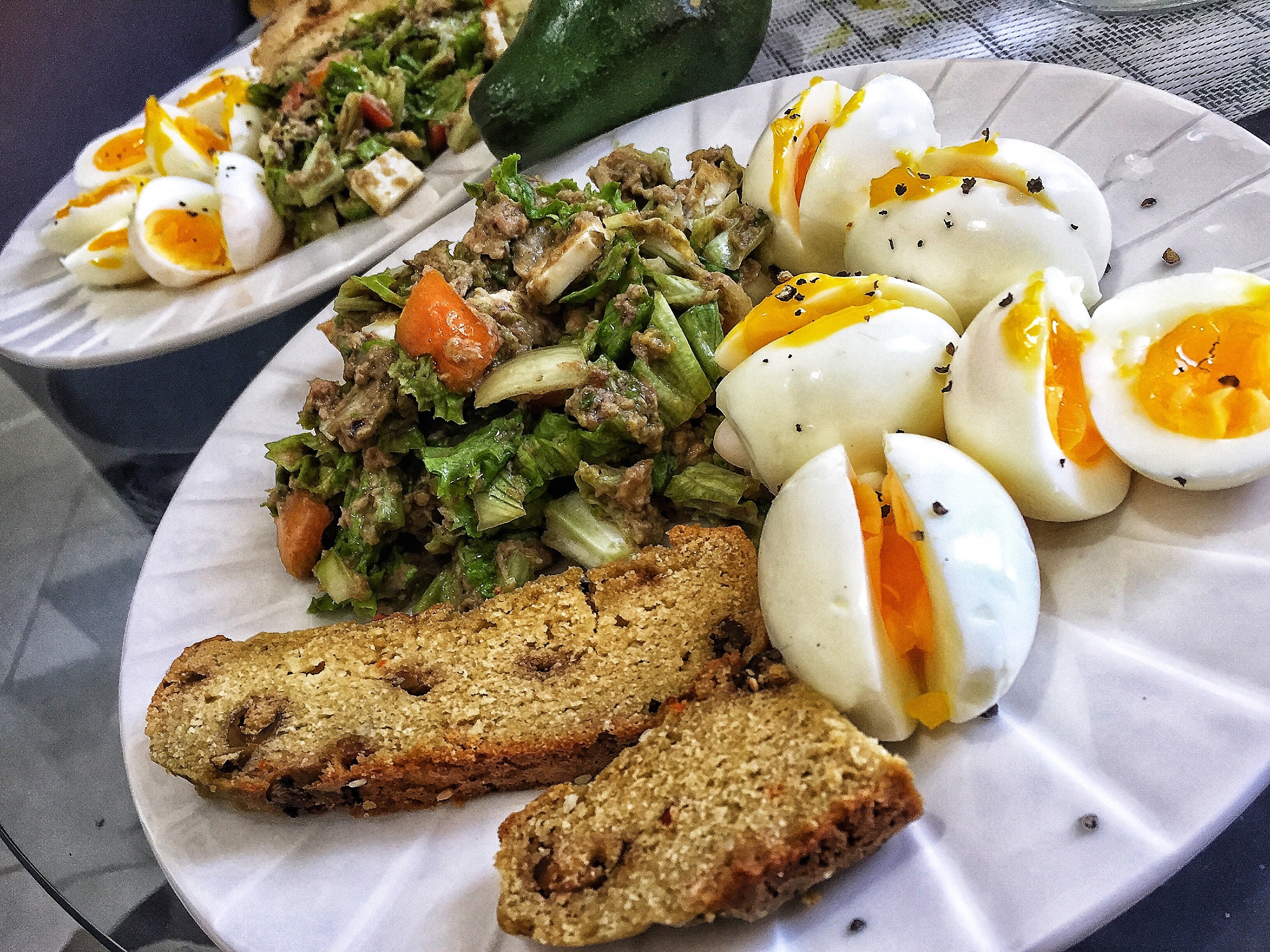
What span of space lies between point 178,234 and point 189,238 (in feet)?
0.13

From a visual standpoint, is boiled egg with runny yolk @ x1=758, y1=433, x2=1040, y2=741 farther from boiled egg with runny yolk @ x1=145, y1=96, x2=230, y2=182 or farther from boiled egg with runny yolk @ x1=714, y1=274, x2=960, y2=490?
boiled egg with runny yolk @ x1=145, y1=96, x2=230, y2=182

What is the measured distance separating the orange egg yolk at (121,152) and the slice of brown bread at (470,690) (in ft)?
9.47

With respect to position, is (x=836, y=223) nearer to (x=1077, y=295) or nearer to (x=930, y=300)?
(x=930, y=300)

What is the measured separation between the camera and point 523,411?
2.19m

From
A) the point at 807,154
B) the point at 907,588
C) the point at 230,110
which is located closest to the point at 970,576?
the point at 907,588

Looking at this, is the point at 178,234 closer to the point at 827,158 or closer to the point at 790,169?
the point at 790,169

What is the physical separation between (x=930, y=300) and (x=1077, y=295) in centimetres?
28

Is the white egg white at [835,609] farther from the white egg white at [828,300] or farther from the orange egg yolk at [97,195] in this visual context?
the orange egg yolk at [97,195]

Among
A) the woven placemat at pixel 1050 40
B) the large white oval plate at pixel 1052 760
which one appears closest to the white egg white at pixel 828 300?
the large white oval plate at pixel 1052 760

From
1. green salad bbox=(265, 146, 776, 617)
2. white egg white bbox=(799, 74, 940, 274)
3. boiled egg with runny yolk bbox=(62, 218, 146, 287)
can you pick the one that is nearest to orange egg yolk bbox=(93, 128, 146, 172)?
boiled egg with runny yolk bbox=(62, 218, 146, 287)

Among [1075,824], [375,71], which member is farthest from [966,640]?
[375,71]

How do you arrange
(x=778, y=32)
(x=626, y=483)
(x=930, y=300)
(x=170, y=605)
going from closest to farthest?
(x=930, y=300)
(x=626, y=483)
(x=170, y=605)
(x=778, y=32)

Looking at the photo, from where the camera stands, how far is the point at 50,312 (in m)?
3.35

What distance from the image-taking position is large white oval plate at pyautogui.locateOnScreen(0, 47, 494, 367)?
118 inches
